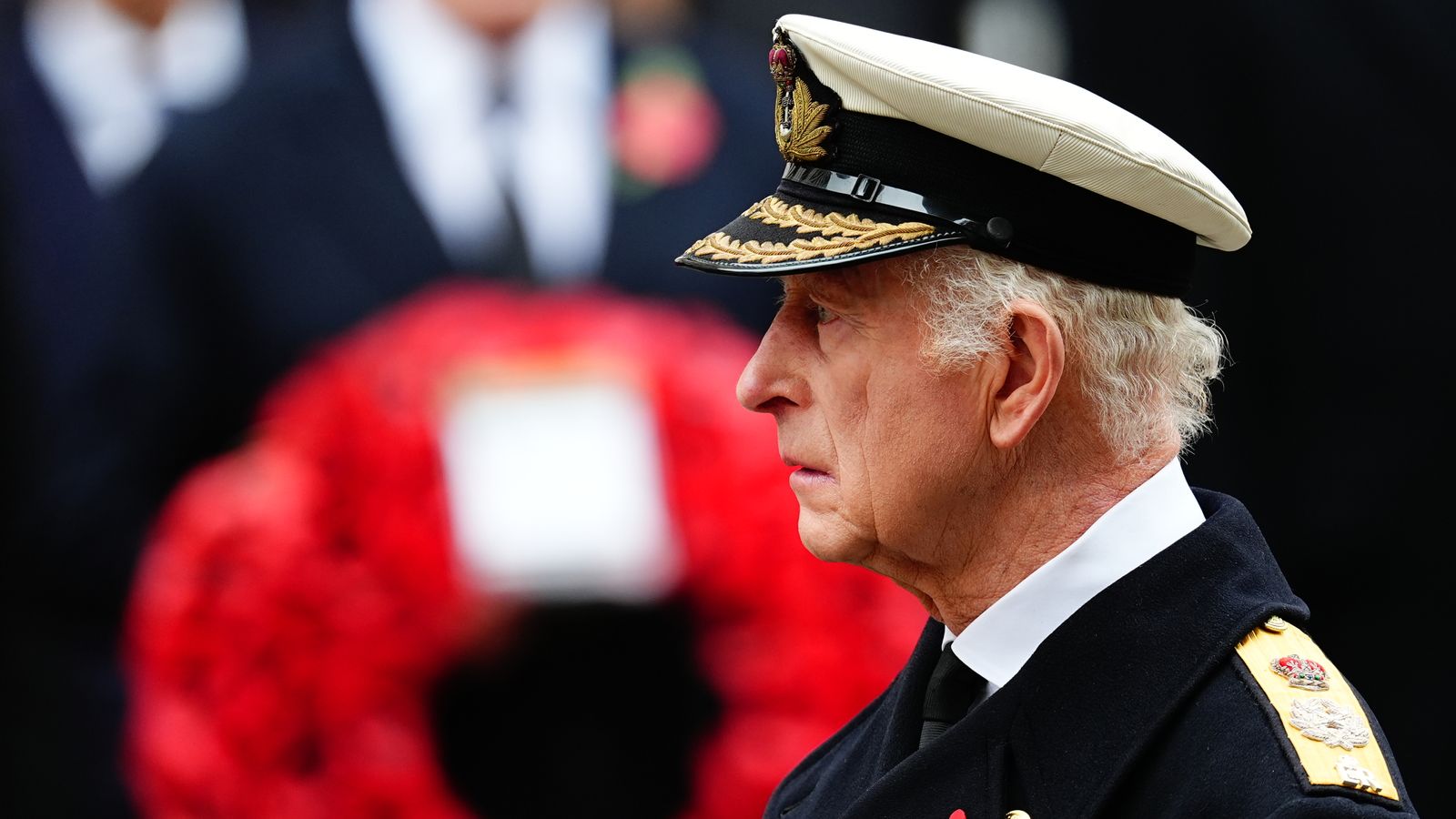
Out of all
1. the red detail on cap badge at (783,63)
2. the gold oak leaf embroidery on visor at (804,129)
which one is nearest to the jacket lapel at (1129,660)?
the gold oak leaf embroidery on visor at (804,129)

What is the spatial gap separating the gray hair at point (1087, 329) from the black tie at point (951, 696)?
0.33 meters

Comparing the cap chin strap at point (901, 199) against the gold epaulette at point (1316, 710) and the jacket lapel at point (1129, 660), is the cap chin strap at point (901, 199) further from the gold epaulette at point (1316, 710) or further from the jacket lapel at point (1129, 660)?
the gold epaulette at point (1316, 710)

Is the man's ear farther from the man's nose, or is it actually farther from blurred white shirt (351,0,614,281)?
blurred white shirt (351,0,614,281)

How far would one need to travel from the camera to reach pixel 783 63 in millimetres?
2014

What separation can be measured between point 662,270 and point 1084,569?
2.55 metres

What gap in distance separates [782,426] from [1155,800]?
0.64 meters

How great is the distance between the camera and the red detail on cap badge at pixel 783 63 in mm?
→ 2000

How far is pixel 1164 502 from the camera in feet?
5.99

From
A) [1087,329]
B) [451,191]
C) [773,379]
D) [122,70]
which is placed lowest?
[451,191]

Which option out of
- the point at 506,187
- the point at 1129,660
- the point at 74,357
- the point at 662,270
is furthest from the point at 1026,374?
the point at 74,357

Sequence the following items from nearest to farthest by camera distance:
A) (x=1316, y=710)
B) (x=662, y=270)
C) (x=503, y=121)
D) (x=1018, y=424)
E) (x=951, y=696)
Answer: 1. (x=1316, y=710)
2. (x=1018, y=424)
3. (x=951, y=696)
4. (x=662, y=270)
5. (x=503, y=121)

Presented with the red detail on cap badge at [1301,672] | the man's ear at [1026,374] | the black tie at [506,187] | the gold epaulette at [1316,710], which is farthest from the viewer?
the black tie at [506,187]

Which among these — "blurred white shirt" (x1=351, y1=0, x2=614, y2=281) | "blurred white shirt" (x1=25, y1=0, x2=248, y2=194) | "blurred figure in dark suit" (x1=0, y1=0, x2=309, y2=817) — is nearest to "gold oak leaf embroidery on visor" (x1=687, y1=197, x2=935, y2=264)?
"blurred white shirt" (x1=351, y1=0, x2=614, y2=281)

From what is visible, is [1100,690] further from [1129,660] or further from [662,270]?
[662,270]
